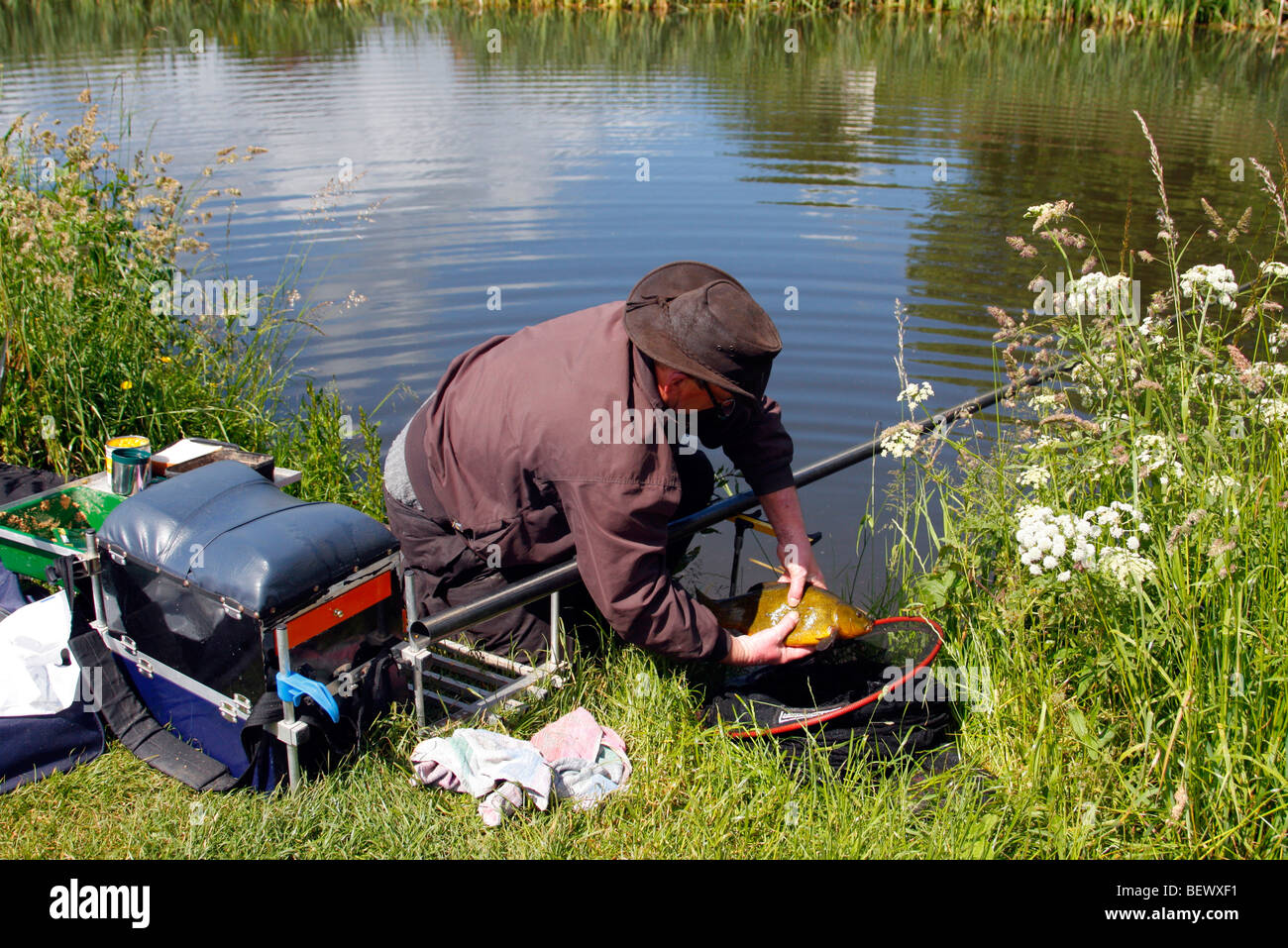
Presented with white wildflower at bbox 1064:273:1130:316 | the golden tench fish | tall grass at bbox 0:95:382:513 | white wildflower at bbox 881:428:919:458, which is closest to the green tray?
tall grass at bbox 0:95:382:513

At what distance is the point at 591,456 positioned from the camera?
9.73 ft

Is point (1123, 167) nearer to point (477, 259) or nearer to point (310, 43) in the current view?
point (477, 259)

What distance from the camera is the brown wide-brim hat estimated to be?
3.02m

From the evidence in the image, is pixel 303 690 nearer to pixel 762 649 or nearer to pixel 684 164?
pixel 762 649

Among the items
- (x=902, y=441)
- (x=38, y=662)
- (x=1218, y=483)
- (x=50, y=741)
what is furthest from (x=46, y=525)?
(x=1218, y=483)

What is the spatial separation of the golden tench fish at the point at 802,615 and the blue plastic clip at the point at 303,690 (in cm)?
133

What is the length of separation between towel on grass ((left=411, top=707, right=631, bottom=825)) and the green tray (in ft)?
5.33

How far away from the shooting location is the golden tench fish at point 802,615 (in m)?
3.36

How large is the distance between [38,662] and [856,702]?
95.3 inches

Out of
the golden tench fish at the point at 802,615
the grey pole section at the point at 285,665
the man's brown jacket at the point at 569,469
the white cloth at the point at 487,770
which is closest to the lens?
the grey pole section at the point at 285,665

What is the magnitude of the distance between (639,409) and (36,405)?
3449 mm

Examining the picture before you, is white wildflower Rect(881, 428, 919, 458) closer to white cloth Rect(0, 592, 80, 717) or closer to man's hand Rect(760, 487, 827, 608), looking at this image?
man's hand Rect(760, 487, 827, 608)
